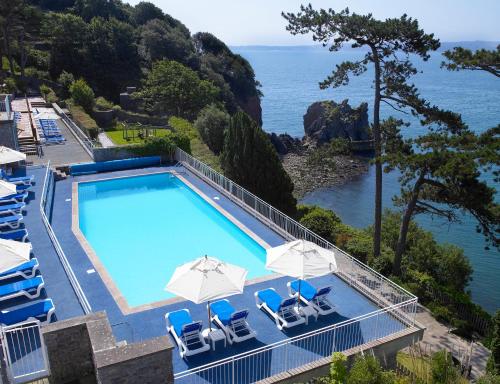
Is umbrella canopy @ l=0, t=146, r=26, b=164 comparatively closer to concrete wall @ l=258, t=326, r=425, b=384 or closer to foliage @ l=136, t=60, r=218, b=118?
concrete wall @ l=258, t=326, r=425, b=384

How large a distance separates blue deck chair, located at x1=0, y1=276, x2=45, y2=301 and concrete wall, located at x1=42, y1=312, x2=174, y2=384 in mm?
4251

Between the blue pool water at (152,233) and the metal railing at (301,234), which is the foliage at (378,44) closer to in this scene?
the metal railing at (301,234)

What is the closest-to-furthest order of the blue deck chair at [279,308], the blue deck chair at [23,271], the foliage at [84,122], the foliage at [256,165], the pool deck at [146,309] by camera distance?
the pool deck at [146,309], the blue deck chair at [279,308], the blue deck chair at [23,271], the foliage at [256,165], the foliage at [84,122]

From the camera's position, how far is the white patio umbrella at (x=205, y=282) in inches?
399

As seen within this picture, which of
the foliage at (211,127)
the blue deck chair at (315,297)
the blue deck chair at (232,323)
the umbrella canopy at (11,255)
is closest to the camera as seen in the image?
the umbrella canopy at (11,255)

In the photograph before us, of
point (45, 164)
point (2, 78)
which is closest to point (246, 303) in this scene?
point (45, 164)

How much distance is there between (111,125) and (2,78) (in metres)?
14.6

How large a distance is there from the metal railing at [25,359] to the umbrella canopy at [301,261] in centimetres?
557

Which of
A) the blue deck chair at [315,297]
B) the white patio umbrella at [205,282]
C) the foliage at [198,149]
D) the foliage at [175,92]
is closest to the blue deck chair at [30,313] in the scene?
the white patio umbrella at [205,282]

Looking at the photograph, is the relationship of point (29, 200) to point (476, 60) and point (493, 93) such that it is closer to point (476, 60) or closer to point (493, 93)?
point (476, 60)

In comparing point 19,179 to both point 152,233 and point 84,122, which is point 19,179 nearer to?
point 152,233

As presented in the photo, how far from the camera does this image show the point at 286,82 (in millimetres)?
180750

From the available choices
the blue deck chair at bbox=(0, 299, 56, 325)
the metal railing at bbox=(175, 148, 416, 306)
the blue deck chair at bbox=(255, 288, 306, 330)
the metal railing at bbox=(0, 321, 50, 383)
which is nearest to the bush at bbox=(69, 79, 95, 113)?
the metal railing at bbox=(175, 148, 416, 306)

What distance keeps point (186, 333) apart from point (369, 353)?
14.2 ft
